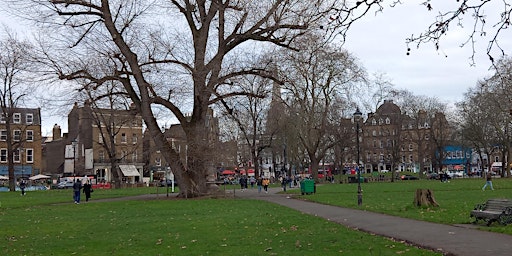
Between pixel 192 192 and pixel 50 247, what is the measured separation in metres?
22.8

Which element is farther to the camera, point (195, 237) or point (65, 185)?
point (65, 185)

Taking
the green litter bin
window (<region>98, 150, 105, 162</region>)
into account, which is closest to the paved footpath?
the green litter bin

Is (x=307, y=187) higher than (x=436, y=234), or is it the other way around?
(x=436, y=234)

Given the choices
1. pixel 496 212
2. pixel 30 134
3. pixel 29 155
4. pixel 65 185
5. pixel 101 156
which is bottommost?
pixel 65 185

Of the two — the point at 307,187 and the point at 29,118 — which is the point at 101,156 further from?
the point at 307,187

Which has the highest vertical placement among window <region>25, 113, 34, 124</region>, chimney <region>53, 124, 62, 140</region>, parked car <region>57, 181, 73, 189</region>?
window <region>25, 113, 34, 124</region>

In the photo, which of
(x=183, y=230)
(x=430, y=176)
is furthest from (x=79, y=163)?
(x=183, y=230)

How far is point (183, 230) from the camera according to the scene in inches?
653

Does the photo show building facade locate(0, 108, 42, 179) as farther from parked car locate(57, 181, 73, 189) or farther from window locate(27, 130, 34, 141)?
parked car locate(57, 181, 73, 189)

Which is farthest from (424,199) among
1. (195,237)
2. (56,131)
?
(56,131)

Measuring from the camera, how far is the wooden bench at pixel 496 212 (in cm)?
1533

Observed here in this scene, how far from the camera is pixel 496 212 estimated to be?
15523 millimetres

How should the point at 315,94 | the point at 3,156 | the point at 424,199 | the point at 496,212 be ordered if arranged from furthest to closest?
the point at 3,156
the point at 315,94
the point at 424,199
the point at 496,212

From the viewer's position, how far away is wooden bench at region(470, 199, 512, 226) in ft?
50.3
